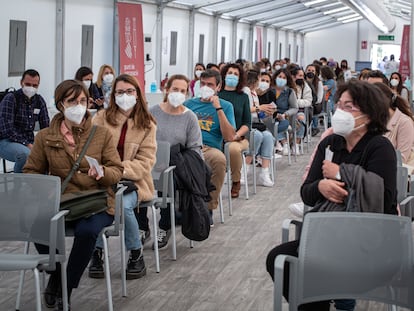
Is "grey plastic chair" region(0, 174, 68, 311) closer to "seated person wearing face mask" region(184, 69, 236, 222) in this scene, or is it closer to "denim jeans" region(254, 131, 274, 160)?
"seated person wearing face mask" region(184, 69, 236, 222)

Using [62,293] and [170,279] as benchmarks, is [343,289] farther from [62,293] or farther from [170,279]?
[170,279]

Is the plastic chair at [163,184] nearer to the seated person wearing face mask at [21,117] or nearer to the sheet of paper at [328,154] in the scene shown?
the sheet of paper at [328,154]

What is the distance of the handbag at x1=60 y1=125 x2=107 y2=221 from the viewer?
14.8 ft

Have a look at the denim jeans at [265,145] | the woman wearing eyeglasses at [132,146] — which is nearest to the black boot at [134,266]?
the woman wearing eyeglasses at [132,146]

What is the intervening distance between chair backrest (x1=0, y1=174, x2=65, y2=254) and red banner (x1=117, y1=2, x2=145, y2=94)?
802cm

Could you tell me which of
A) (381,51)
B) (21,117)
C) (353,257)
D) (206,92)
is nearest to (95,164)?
(353,257)

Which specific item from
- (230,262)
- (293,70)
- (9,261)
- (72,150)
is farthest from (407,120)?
(293,70)

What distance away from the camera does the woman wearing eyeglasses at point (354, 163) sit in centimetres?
371

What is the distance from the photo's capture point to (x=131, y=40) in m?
12.4

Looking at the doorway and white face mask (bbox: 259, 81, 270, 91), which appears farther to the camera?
the doorway

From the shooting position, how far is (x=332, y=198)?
3.80 meters

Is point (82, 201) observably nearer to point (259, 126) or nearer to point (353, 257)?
point (353, 257)

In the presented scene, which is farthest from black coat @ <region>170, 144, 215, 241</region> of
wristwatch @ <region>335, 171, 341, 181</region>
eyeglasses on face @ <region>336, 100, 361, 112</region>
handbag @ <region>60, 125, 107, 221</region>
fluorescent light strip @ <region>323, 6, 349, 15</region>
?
fluorescent light strip @ <region>323, 6, 349, 15</region>

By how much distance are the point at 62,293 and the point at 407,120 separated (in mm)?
2783
